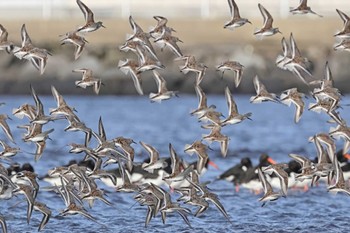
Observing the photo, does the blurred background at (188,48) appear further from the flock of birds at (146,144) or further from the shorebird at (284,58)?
the flock of birds at (146,144)

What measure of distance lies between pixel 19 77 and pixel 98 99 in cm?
463

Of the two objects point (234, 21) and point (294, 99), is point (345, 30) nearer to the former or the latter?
point (294, 99)

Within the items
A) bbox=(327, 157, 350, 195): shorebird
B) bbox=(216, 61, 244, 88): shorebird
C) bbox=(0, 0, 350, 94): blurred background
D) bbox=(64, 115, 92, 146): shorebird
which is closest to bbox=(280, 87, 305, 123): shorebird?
bbox=(216, 61, 244, 88): shorebird

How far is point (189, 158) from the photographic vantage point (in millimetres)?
27188

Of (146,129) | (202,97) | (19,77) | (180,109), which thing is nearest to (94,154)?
(202,97)

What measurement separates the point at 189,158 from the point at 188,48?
22747 millimetres

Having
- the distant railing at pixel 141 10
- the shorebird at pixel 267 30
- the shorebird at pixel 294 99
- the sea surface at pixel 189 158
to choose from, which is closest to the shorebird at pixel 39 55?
the sea surface at pixel 189 158

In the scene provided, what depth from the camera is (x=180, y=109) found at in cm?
4378

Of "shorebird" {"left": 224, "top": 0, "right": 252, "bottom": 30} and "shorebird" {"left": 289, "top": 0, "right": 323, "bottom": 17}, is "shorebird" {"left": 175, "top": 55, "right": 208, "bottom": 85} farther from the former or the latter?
"shorebird" {"left": 289, "top": 0, "right": 323, "bottom": 17}

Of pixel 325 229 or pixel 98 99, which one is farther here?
pixel 98 99

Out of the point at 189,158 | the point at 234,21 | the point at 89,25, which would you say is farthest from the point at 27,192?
the point at 189,158

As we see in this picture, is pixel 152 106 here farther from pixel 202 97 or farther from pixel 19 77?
pixel 202 97

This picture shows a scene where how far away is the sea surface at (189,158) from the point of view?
1748 centimetres

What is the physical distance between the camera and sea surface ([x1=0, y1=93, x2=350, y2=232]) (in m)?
17.5
